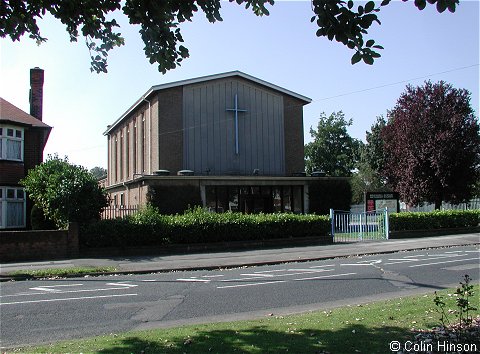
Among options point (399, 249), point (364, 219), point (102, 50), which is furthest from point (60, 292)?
point (364, 219)

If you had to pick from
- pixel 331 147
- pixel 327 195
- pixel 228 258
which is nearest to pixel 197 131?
pixel 327 195

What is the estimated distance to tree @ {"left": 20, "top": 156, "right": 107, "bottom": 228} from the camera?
18312mm

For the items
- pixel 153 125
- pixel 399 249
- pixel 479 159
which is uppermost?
pixel 153 125

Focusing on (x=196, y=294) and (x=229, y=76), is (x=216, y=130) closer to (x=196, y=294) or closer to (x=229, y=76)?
(x=229, y=76)

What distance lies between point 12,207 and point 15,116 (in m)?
4.90

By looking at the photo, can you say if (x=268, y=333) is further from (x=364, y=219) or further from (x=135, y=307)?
(x=364, y=219)

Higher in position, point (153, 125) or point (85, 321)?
point (153, 125)

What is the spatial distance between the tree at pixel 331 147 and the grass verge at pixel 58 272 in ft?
193

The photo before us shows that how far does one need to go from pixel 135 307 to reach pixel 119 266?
6783 millimetres

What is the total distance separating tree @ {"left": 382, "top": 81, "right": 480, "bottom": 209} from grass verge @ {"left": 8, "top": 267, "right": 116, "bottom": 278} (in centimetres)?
2403

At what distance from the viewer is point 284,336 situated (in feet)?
19.5

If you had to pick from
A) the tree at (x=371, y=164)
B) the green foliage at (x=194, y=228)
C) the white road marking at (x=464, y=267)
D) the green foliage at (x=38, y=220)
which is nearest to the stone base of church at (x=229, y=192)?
the green foliage at (x=194, y=228)

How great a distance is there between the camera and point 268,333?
6.18 meters

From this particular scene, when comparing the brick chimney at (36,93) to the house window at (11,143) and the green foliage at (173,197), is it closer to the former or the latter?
the house window at (11,143)
